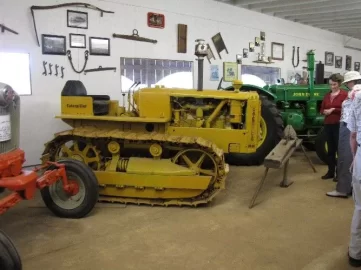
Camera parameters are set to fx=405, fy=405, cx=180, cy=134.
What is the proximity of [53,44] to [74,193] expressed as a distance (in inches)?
102

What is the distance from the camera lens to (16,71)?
17.2ft

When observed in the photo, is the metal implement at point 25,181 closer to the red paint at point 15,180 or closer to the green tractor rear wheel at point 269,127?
the red paint at point 15,180

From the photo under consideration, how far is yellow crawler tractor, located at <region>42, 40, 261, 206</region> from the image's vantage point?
4090 millimetres

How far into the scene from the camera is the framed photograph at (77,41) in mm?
5648

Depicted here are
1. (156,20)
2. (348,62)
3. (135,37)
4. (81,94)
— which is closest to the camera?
(81,94)

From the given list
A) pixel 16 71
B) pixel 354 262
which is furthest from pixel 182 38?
pixel 354 262

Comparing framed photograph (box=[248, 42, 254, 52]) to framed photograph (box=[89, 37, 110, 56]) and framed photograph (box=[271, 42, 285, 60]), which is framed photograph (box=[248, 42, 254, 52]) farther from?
framed photograph (box=[89, 37, 110, 56])

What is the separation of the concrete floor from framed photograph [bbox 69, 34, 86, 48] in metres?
2.42

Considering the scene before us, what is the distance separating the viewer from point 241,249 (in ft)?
10.2

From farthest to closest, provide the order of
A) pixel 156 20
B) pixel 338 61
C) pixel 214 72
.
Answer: pixel 338 61
pixel 214 72
pixel 156 20

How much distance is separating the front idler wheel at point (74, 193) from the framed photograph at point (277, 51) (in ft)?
21.2

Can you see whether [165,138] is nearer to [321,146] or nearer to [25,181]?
[25,181]

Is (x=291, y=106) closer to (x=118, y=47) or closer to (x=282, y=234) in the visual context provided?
(x=118, y=47)

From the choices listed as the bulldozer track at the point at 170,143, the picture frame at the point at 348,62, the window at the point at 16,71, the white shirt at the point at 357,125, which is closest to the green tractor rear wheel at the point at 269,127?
the bulldozer track at the point at 170,143
